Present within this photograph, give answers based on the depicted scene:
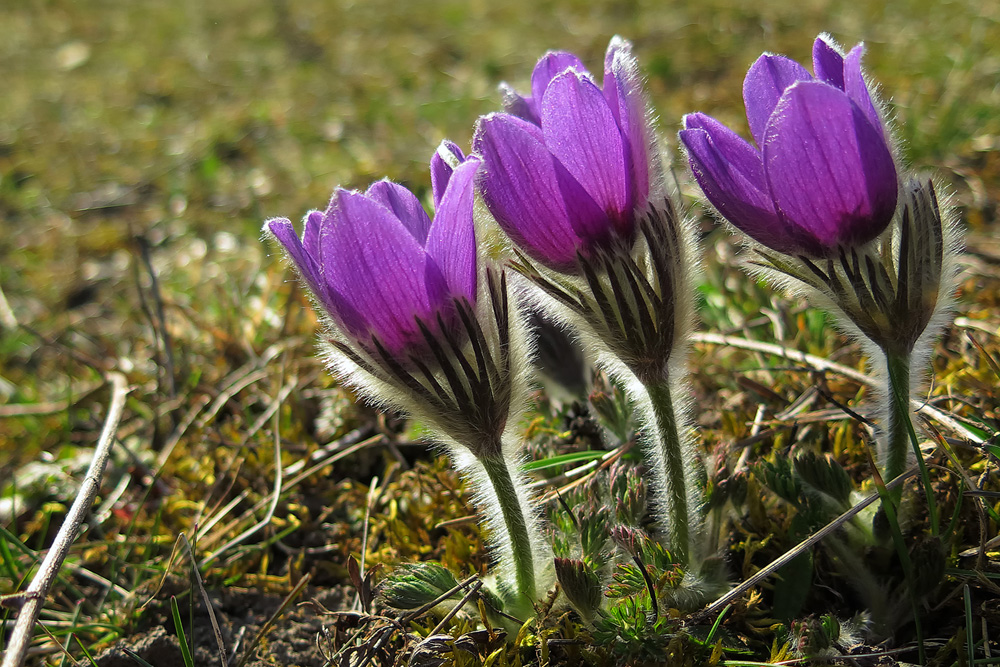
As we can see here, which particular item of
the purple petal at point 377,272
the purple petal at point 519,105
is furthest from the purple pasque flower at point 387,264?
the purple petal at point 519,105

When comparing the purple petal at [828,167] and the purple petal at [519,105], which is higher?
the purple petal at [519,105]

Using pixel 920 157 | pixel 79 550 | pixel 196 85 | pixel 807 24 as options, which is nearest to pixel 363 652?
pixel 79 550

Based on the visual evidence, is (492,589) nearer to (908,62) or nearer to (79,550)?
(79,550)

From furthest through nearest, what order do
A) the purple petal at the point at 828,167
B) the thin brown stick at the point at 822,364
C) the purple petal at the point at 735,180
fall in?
the thin brown stick at the point at 822,364
the purple petal at the point at 735,180
the purple petal at the point at 828,167

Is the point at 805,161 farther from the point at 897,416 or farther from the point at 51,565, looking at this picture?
the point at 51,565

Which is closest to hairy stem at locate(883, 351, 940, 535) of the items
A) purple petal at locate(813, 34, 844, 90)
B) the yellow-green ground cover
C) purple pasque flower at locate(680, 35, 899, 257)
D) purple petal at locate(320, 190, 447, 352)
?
the yellow-green ground cover

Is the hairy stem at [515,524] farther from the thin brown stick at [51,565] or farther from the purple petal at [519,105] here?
the thin brown stick at [51,565]

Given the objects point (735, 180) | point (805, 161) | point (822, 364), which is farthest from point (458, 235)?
point (822, 364)
